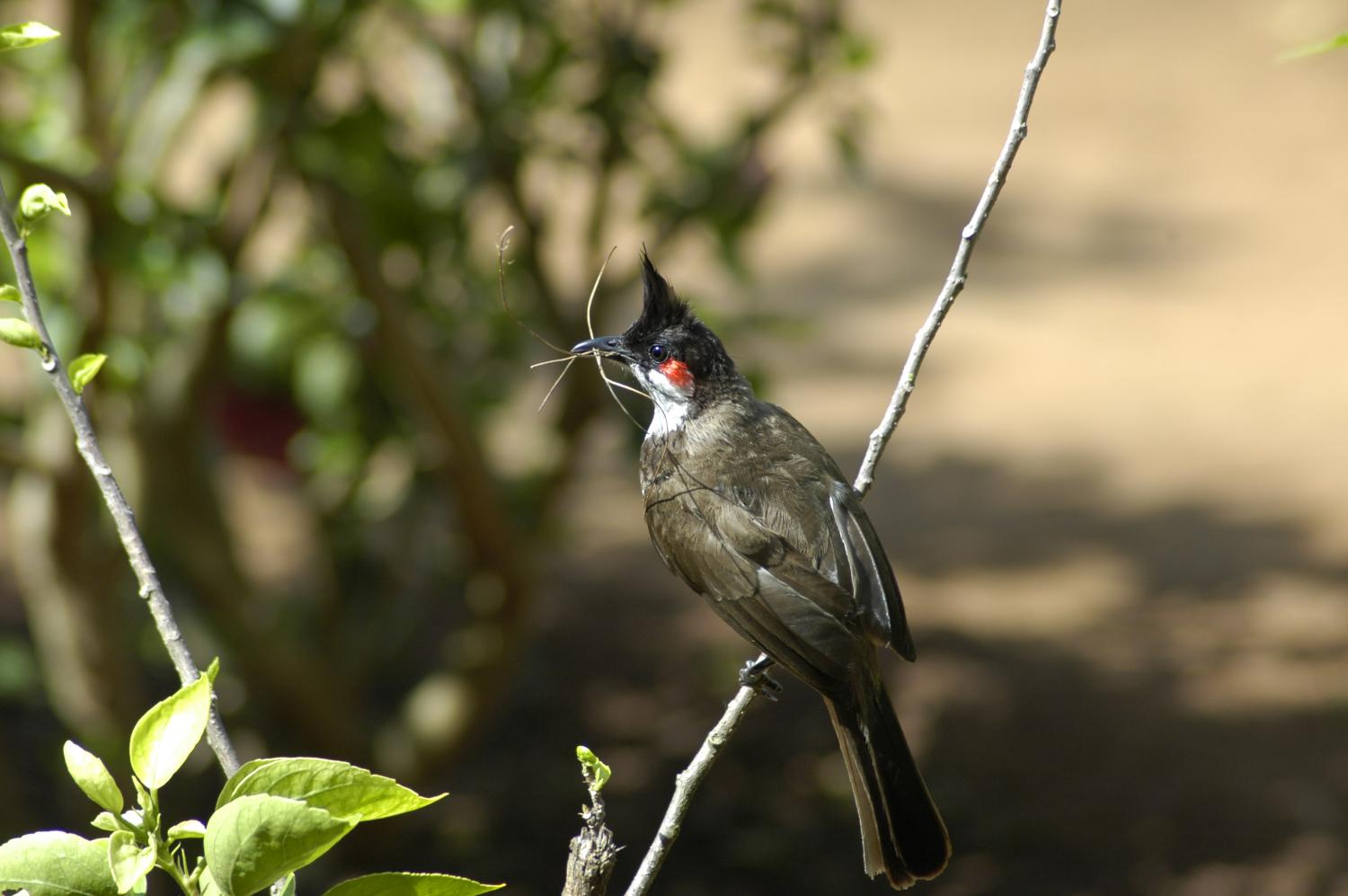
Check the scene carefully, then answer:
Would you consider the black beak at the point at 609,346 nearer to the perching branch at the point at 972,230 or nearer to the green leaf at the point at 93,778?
the perching branch at the point at 972,230

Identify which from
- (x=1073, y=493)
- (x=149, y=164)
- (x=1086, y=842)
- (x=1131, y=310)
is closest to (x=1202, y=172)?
(x=1131, y=310)

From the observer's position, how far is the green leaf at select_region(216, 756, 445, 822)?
0.98 meters

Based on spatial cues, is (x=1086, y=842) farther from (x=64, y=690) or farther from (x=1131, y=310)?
(x=1131, y=310)

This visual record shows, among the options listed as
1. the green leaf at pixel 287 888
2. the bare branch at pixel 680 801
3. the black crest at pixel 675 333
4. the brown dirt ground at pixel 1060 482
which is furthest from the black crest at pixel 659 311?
the brown dirt ground at pixel 1060 482

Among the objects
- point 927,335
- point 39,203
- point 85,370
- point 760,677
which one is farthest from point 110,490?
point 760,677

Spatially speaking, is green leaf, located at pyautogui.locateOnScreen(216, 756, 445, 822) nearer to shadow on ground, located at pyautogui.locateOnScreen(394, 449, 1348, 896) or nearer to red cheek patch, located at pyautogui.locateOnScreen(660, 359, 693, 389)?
red cheek patch, located at pyautogui.locateOnScreen(660, 359, 693, 389)

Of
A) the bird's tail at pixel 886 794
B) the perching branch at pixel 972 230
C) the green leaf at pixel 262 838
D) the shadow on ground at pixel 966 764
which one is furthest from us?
the shadow on ground at pixel 966 764

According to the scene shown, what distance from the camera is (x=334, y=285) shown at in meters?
3.79

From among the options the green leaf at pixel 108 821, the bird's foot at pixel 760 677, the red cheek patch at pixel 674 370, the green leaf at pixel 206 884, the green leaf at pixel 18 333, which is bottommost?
the bird's foot at pixel 760 677

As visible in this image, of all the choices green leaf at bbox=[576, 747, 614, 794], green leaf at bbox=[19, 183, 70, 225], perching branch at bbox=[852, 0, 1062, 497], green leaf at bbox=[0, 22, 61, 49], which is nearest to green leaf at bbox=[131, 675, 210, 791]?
green leaf at bbox=[576, 747, 614, 794]

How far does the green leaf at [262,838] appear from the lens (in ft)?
3.04

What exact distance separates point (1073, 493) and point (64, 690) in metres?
4.96

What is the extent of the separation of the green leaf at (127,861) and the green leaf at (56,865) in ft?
0.04

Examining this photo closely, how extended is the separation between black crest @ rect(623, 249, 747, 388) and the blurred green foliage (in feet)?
3.76
